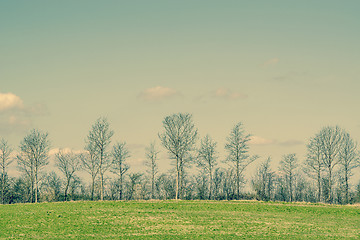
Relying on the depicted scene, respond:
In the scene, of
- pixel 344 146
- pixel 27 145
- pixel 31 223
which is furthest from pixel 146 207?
pixel 344 146

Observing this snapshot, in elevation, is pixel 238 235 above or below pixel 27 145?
below

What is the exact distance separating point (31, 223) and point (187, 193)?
238ft

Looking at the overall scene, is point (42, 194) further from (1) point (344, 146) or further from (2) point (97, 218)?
(1) point (344, 146)

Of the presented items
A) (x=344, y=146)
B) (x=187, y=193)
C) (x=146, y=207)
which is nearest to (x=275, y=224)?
(x=146, y=207)

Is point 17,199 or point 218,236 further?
point 17,199

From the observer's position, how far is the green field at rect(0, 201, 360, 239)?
3678cm

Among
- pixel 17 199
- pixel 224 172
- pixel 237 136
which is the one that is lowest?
pixel 17 199

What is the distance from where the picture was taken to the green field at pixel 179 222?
36781 mm

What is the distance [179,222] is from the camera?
42.2 m

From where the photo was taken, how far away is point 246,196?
90625 mm

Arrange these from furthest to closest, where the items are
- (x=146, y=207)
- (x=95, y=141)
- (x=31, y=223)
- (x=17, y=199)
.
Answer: (x=17, y=199)
(x=95, y=141)
(x=146, y=207)
(x=31, y=223)

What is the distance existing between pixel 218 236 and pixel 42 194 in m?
78.2

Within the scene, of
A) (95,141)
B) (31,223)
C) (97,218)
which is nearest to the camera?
(31,223)

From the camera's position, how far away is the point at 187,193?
11025 cm
